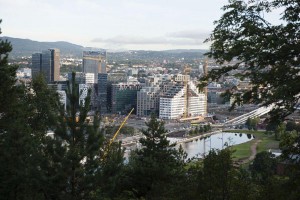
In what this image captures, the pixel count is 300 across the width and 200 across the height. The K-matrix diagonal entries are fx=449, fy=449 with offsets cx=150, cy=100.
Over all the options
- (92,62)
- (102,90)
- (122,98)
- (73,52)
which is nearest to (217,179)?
(122,98)

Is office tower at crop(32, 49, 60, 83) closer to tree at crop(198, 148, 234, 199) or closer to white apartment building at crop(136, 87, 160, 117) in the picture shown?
white apartment building at crop(136, 87, 160, 117)

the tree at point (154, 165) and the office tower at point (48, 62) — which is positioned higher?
the office tower at point (48, 62)

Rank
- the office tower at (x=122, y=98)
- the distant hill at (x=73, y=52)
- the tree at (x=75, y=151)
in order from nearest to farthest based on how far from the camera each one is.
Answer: the tree at (x=75, y=151), the office tower at (x=122, y=98), the distant hill at (x=73, y=52)

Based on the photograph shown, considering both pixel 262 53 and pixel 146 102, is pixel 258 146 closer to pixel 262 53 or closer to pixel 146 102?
Result: pixel 146 102

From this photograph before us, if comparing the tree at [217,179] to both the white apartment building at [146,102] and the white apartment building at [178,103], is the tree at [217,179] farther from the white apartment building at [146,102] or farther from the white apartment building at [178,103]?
the white apartment building at [146,102]

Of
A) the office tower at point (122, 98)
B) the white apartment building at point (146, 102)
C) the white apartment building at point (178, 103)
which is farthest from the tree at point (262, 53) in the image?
the office tower at point (122, 98)

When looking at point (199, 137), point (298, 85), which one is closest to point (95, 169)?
point (298, 85)
